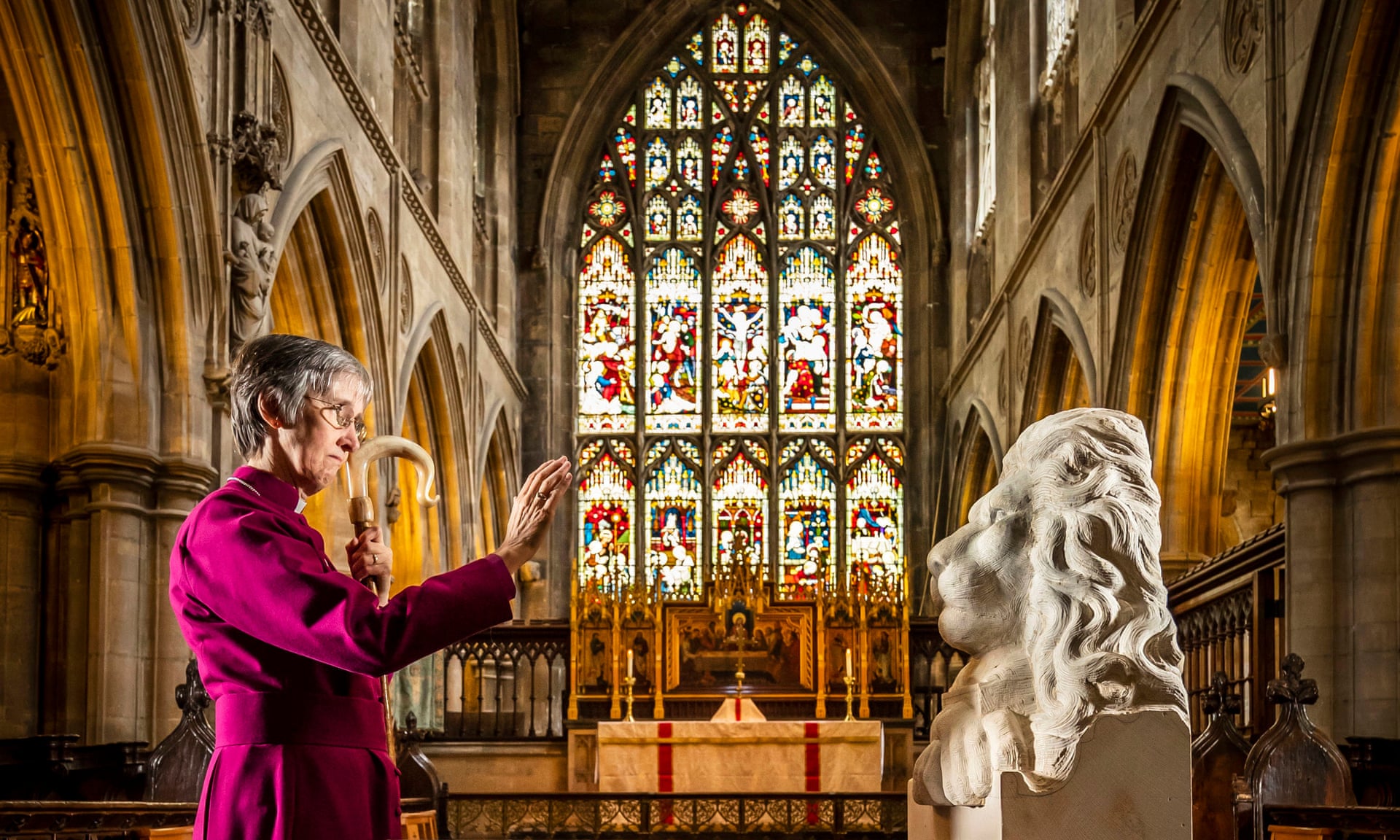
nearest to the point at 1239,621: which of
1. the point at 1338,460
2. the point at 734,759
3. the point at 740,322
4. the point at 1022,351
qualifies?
the point at 1338,460

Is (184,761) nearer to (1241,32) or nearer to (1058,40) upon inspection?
(1241,32)

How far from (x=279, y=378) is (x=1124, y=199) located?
9.80 meters

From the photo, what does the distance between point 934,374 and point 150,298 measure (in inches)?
529

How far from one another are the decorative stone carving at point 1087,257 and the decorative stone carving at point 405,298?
5.40 meters

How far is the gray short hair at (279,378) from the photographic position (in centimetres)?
198

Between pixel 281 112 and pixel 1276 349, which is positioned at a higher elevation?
pixel 281 112

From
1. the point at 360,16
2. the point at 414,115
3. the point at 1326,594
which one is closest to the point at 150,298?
the point at 360,16

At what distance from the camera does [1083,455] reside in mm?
2607

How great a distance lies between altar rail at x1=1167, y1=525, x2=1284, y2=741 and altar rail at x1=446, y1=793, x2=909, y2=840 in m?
1.74

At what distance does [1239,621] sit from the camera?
343 inches

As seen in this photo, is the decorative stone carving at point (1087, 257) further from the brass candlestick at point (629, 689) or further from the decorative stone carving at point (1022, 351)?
the brass candlestick at point (629, 689)

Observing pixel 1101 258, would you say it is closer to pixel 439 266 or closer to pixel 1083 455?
pixel 439 266

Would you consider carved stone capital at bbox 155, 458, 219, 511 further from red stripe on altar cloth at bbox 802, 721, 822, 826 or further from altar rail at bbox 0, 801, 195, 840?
red stripe on altar cloth at bbox 802, 721, 822, 826

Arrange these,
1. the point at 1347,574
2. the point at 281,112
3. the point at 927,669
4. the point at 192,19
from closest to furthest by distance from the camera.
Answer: the point at 1347,574, the point at 192,19, the point at 281,112, the point at 927,669
